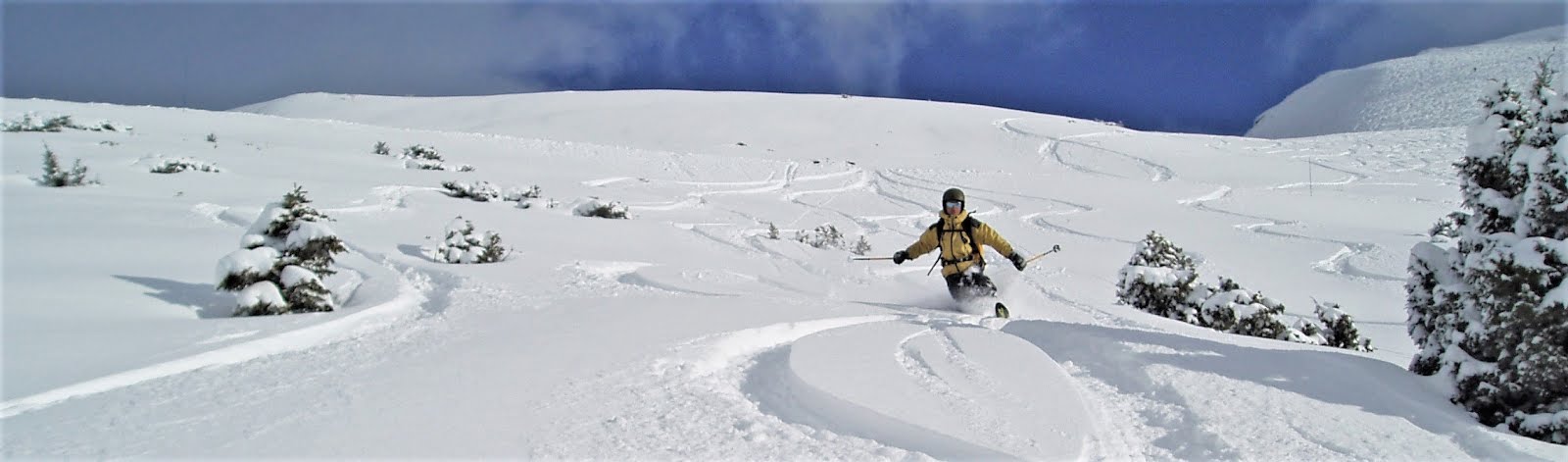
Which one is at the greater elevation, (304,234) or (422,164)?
(422,164)

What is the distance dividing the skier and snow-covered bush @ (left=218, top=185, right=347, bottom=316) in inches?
204

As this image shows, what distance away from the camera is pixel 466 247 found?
7.41m

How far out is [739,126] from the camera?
37500mm

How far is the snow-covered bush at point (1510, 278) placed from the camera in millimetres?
3375

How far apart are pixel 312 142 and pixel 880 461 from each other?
20969 millimetres

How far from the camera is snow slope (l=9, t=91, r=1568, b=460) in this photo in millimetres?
2754

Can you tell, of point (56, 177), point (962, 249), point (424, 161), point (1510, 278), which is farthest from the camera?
point (424, 161)

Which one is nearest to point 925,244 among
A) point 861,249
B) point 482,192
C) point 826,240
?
point 861,249

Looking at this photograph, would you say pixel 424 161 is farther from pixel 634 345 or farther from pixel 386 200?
pixel 634 345

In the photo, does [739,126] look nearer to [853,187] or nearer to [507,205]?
[853,187]

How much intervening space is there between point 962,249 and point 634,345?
14.6 feet

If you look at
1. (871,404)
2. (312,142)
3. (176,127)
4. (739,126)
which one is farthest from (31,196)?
(739,126)

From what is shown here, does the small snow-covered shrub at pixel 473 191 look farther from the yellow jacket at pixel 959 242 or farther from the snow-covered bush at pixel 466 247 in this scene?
the yellow jacket at pixel 959 242

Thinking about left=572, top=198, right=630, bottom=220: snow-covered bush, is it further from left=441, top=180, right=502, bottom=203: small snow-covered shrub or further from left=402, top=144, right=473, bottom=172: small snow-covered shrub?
left=402, top=144, right=473, bottom=172: small snow-covered shrub
